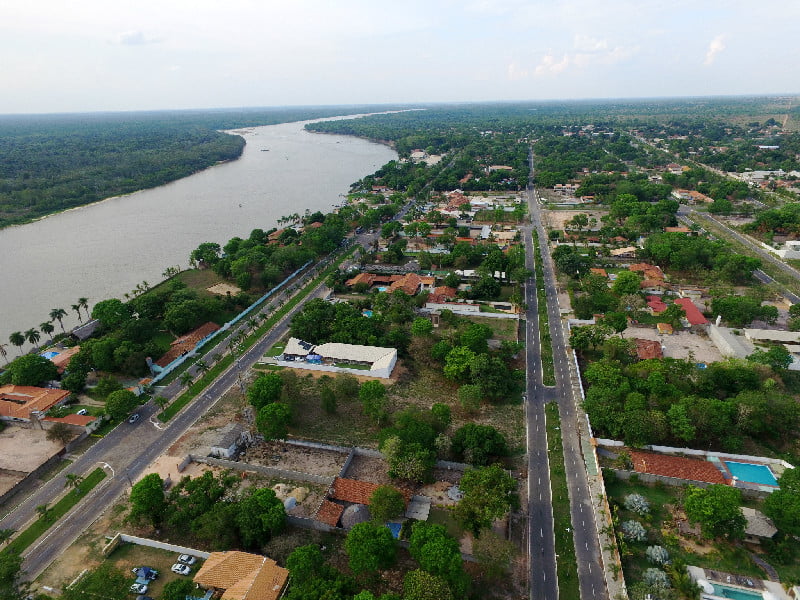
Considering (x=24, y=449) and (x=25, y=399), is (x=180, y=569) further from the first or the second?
(x=25, y=399)

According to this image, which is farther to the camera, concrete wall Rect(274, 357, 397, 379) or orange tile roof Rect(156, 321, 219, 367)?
orange tile roof Rect(156, 321, 219, 367)

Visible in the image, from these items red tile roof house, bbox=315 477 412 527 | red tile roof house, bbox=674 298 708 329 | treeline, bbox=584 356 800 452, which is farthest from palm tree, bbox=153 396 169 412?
red tile roof house, bbox=674 298 708 329

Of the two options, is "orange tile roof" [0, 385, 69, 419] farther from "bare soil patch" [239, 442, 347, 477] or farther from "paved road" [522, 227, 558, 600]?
"paved road" [522, 227, 558, 600]

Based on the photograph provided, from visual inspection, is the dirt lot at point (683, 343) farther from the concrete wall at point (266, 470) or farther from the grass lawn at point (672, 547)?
the concrete wall at point (266, 470)

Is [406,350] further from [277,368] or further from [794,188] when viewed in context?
[794,188]

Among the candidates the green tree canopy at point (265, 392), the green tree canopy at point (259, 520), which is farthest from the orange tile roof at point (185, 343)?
the green tree canopy at point (259, 520)
